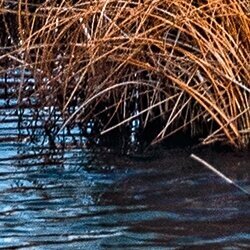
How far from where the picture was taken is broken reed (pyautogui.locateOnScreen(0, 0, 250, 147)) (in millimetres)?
6746

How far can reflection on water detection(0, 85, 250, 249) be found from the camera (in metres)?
5.60

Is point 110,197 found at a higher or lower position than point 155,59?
lower

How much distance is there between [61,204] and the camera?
6191mm

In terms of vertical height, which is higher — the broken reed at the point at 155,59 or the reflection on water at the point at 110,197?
the broken reed at the point at 155,59

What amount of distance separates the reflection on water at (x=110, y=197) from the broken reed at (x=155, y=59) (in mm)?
262

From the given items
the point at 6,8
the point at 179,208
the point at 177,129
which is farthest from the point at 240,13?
the point at 6,8

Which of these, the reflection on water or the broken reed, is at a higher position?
the broken reed

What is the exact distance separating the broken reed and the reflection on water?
0.26m

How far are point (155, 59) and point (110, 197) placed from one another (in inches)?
42.7

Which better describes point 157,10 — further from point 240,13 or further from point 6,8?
point 6,8

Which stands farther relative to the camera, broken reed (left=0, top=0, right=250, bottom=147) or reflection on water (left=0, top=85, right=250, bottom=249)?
broken reed (left=0, top=0, right=250, bottom=147)

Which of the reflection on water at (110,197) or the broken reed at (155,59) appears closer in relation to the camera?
the reflection on water at (110,197)

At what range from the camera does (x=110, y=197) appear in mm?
6297

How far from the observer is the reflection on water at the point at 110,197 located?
560 centimetres
